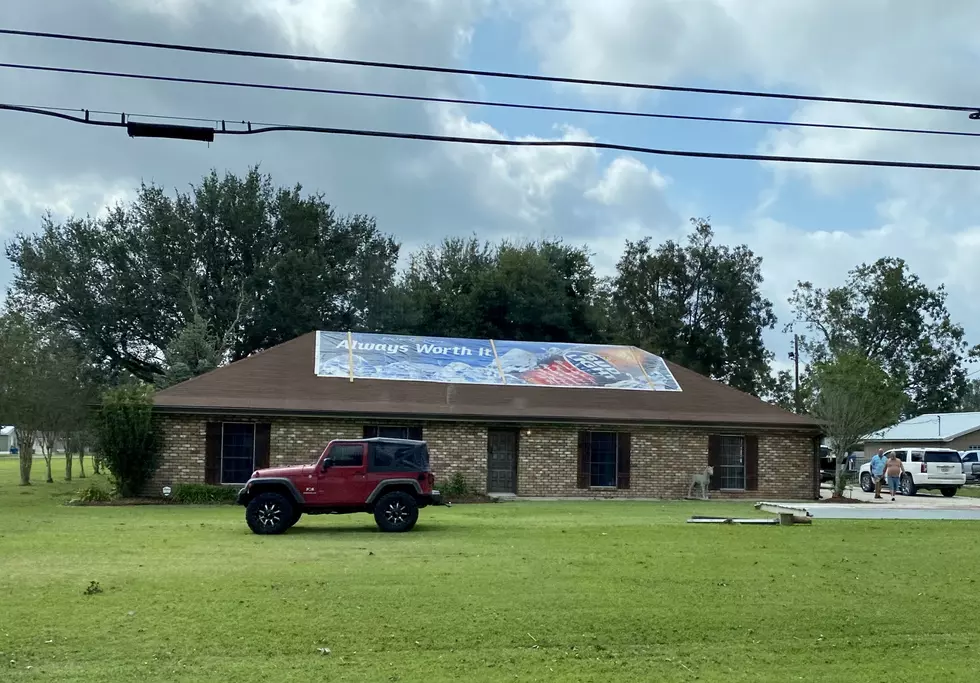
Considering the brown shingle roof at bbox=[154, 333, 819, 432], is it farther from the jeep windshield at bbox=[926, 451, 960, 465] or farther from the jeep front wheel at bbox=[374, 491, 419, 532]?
the jeep windshield at bbox=[926, 451, 960, 465]

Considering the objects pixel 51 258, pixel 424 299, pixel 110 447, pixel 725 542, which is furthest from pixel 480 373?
pixel 51 258

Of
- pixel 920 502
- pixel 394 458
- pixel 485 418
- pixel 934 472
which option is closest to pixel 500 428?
pixel 485 418

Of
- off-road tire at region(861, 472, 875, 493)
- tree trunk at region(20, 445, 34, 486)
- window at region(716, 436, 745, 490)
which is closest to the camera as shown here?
window at region(716, 436, 745, 490)

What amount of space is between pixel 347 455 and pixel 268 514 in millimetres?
1626

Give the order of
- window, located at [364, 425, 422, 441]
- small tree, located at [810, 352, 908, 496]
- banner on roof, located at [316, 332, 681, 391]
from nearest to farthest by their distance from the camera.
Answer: window, located at [364, 425, 422, 441] < banner on roof, located at [316, 332, 681, 391] < small tree, located at [810, 352, 908, 496]

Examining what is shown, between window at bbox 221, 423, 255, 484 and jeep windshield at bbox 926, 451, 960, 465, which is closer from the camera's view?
window at bbox 221, 423, 255, 484

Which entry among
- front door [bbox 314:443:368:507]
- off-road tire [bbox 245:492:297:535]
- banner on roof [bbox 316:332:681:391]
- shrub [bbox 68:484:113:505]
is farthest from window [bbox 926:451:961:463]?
shrub [bbox 68:484:113:505]

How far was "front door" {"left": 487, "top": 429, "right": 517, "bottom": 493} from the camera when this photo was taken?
27078mm

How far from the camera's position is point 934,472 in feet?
116

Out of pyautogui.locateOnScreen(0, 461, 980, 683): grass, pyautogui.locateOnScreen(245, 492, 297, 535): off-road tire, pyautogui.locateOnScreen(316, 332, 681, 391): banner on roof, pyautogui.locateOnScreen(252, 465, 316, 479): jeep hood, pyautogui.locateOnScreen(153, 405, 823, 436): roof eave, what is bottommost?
pyautogui.locateOnScreen(0, 461, 980, 683): grass

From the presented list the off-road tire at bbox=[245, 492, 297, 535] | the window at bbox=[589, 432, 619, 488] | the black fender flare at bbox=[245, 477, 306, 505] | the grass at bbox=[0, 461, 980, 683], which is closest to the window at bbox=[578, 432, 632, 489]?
the window at bbox=[589, 432, 619, 488]

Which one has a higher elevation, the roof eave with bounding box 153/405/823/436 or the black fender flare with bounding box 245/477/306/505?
the roof eave with bounding box 153/405/823/436

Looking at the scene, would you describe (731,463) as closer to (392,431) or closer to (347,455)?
(392,431)

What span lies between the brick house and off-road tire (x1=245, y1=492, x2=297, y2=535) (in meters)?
9.04
